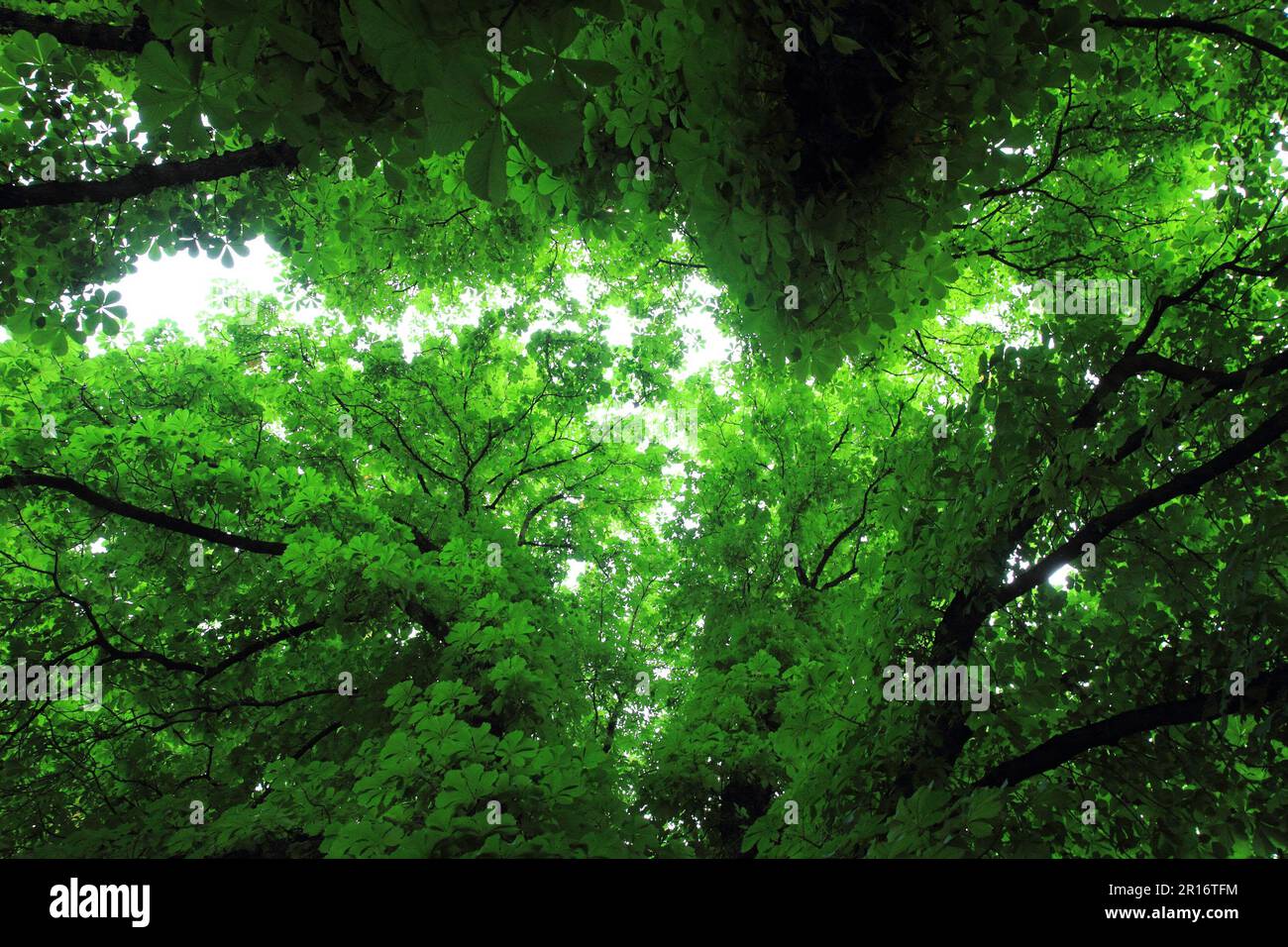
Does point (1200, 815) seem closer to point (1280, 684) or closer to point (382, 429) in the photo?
point (1280, 684)

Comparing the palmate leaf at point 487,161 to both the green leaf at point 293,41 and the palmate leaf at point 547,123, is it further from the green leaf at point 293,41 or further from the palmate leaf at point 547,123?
the green leaf at point 293,41

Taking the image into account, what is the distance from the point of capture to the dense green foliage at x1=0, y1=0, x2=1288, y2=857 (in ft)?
6.49

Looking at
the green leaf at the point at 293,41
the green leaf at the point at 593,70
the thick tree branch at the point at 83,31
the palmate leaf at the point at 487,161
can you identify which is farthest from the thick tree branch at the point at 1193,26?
the thick tree branch at the point at 83,31

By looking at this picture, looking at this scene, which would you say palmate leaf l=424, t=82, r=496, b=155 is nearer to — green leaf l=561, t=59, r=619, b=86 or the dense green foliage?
the dense green foliage

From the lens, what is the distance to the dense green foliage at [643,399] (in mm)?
1978

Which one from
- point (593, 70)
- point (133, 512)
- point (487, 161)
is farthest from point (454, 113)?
point (133, 512)

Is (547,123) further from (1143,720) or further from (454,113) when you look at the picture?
(1143,720)

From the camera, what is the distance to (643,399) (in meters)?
9.25

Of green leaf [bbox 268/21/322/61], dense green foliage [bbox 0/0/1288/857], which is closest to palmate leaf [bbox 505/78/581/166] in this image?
dense green foliage [bbox 0/0/1288/857]

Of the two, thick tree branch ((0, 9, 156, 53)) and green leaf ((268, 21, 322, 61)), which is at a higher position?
thick tree branch ((0, 9, 156, 53))

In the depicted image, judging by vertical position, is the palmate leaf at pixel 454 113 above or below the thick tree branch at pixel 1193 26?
below

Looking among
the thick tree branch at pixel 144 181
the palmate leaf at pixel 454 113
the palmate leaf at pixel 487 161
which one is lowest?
the palmate leaf at pixel 487 161

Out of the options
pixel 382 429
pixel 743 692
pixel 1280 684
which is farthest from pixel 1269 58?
pixel 382 429

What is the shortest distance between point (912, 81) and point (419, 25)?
4.68 feet
